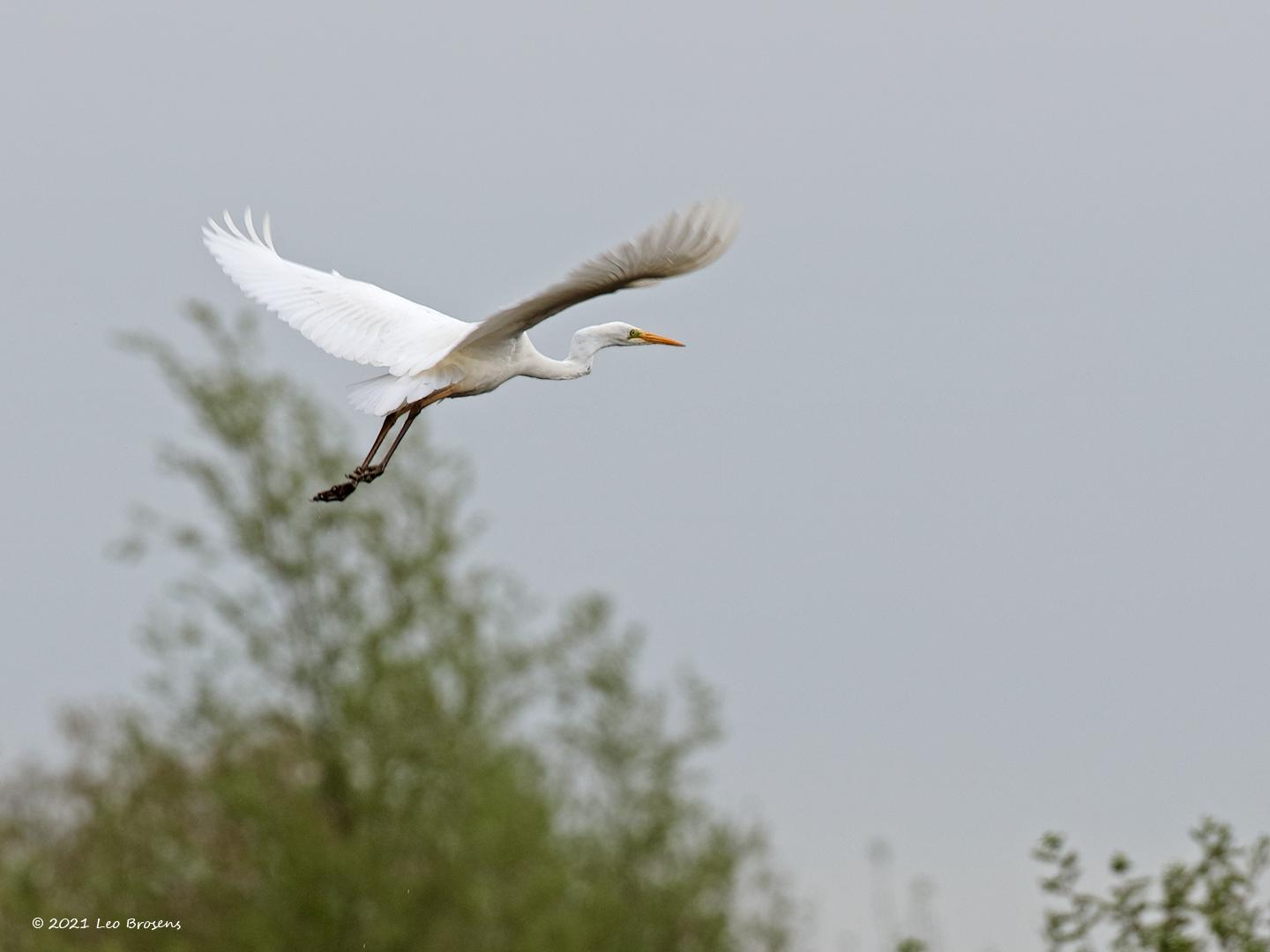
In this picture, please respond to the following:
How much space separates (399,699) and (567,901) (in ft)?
10.9

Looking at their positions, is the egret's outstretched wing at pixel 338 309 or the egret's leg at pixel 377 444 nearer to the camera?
→ the egret's outstretched wing at pixel 338 309

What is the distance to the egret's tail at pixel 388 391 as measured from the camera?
871cm

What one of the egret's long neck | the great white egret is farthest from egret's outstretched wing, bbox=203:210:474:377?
the egret's long neck

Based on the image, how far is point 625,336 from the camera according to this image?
33.2 feet

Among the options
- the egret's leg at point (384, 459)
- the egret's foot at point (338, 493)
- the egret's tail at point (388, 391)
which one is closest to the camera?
the egret's tail at point (388, 391)

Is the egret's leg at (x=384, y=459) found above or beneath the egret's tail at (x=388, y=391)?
above

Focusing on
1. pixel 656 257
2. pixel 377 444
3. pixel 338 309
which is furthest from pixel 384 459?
pixel 656 257

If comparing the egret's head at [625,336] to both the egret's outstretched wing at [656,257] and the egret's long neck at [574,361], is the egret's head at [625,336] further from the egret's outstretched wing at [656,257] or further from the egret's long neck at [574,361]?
the egret's outstretched wing at [656,257]

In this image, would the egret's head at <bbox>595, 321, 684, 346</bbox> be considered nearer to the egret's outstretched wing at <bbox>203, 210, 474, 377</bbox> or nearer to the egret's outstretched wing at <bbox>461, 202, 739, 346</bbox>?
the egret's outstretched wing at <bbox>203, 210, 474, 377</bbox>

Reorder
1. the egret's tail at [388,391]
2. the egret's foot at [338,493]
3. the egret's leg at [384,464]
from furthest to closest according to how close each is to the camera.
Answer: the egret's foot at [338,493] < the egret's leg at [384,464] < the egret's tail at [388,391]

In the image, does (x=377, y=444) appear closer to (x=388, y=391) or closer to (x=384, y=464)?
(x=384, y=464)

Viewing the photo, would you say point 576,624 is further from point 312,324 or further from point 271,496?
point 312,324

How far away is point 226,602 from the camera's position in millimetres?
20266

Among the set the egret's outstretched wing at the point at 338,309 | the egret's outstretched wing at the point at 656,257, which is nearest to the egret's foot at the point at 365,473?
the egret's outstretched wing at the point at 338,309
